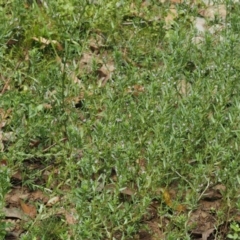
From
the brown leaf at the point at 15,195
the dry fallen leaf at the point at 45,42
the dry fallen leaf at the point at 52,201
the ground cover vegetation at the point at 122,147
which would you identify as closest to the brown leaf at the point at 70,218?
the ground cover vegetation at the point at 122,147

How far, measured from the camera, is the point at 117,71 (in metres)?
4.36

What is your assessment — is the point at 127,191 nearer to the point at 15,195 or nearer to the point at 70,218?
the point at 70,218

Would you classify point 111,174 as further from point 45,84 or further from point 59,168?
point 45,84

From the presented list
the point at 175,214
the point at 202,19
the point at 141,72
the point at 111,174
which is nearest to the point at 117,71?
the point at 141,72

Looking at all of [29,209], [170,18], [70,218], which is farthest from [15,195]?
[170,18]

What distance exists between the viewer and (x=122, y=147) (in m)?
3.72

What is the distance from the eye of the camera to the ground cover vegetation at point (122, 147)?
359 centimetres

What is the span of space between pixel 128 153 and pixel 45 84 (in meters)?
0.82

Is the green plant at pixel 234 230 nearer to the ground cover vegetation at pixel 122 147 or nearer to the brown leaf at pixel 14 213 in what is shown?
the ground cover vegetation at pixel 122 147

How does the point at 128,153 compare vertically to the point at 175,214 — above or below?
above

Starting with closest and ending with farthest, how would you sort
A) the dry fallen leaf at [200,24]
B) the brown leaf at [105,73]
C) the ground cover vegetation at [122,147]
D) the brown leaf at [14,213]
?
the ground cover vegetation at [122,147] → the brown leaf at [14,213] → the brown leaf at [105,73] → the dry fallen leaf at [200,24]

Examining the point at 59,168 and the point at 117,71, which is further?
the point at 117,71

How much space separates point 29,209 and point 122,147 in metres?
0.67

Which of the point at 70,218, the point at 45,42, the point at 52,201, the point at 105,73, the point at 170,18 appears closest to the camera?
the point at 70,218
